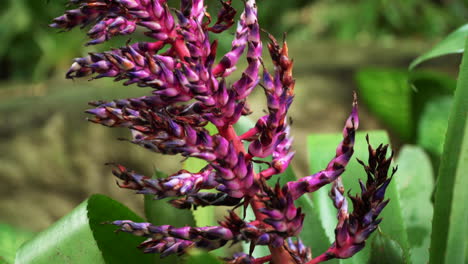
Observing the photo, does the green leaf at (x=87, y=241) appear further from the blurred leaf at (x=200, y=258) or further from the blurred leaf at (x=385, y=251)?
the blurred leaf at (x=385, y=251)

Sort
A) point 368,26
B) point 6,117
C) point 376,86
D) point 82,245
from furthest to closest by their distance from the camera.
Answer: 1. point 368,26
2. point 6,117
3. point 376,86
4. point 82,245

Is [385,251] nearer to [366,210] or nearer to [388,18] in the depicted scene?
[366,210]

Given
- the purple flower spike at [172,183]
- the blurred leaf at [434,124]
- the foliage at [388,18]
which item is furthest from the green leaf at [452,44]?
the foliage at [388,18]

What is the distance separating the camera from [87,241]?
668mm

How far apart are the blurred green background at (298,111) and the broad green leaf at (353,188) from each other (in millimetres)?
255

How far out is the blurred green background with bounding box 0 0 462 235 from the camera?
2.19 meters

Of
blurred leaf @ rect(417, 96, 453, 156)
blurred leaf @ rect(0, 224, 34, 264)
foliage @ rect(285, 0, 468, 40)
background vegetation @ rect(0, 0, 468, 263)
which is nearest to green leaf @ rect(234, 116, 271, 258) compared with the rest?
background vegetation @ rect(0, 0, 468, 263)

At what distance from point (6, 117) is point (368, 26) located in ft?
11.8

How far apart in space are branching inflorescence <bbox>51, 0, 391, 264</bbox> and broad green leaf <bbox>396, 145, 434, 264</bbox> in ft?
1.25

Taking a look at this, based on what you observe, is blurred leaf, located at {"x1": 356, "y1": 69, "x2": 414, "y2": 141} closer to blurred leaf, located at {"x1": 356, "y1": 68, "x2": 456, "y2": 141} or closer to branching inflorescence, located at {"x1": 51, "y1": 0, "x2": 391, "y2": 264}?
blurred leaf, located at {"x1": 356, "y1": 68, "x2": 456, "y2": 141}

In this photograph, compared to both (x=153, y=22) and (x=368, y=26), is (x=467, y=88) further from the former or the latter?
(x=368, y=26)

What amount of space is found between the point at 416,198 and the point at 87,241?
0.68 metres

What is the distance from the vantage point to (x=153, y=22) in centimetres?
58

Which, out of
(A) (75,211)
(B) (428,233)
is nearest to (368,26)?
(B) (428,233)
